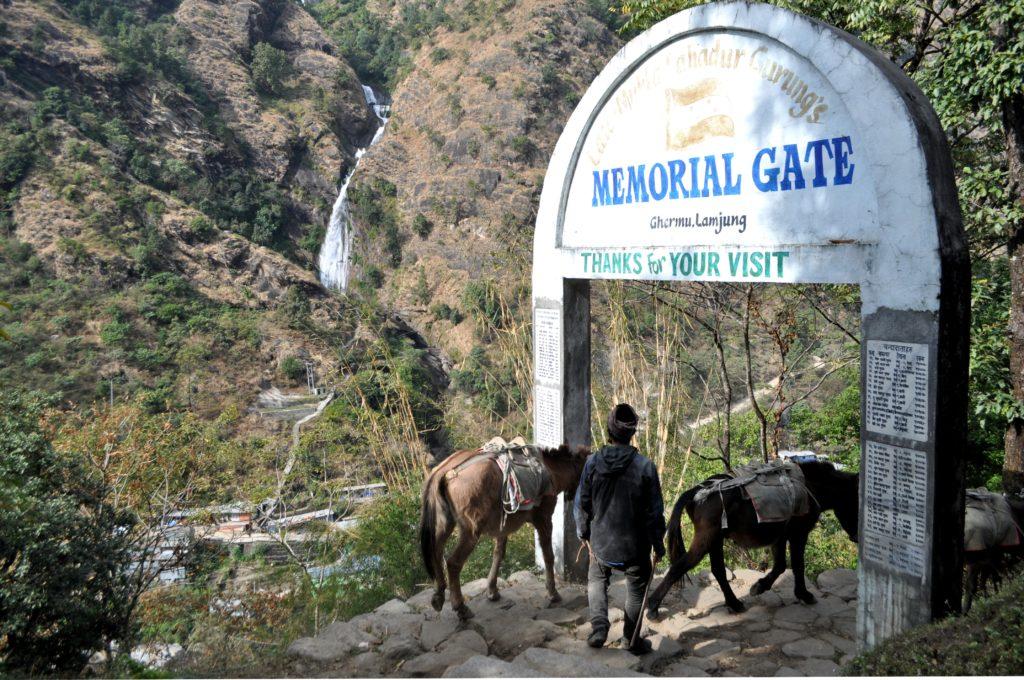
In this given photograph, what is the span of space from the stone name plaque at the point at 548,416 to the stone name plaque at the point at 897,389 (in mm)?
2453

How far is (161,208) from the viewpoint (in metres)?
38.8

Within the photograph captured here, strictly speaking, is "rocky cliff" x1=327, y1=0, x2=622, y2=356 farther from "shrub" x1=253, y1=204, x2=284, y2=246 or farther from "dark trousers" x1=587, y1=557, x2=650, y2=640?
"dark trousers" x1=587, y1=557, x2=650, y2=640

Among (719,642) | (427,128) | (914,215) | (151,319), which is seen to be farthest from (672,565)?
(427,128)

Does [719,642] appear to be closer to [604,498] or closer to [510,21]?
[604,498]

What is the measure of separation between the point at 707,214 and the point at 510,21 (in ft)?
185

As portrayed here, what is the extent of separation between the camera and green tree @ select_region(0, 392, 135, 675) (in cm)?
406

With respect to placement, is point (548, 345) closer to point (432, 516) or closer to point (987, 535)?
Result: point (432, 516)

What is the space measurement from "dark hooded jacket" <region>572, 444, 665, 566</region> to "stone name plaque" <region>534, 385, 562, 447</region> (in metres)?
1.61

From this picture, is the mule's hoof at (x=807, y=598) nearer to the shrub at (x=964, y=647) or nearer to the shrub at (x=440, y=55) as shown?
the shrub at (x=964, y=647)

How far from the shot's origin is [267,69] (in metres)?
54.9

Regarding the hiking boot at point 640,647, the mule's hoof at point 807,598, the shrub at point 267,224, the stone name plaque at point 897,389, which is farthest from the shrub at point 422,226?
the stone name plaque at point 897,389

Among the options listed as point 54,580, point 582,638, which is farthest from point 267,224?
point 582,638

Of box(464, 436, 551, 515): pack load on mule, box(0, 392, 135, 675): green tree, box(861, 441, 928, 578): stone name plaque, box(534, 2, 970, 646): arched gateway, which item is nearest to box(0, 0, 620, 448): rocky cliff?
box(0, 392, 135, 675): green tree

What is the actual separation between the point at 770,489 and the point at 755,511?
168 mm
